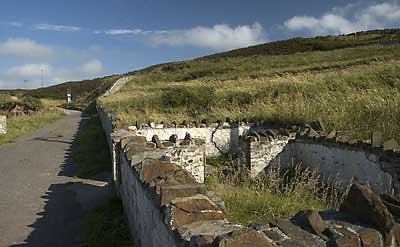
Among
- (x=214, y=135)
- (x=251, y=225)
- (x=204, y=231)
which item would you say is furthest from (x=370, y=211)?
(x=214, y=135)

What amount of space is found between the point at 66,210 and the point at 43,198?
1090mm

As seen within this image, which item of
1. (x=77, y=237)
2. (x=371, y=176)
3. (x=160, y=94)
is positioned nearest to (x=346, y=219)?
(x=77, y=237)

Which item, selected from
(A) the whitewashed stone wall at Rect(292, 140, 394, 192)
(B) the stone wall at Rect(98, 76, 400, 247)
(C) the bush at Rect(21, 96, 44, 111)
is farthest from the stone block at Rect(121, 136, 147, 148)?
(C) the bush at Rect(21, 96, 44, 111)

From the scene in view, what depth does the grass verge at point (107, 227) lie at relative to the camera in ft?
18.7

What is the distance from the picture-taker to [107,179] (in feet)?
31.7

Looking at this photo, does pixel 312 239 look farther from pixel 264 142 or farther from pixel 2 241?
pixel 264 142

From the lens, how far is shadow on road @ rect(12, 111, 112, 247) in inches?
237

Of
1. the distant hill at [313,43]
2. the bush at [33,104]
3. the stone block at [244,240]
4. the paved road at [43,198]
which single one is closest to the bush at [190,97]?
the paved road at [43,198]

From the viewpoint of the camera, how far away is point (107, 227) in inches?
244

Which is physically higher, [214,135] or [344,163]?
[214,135]

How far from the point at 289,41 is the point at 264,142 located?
50469mm

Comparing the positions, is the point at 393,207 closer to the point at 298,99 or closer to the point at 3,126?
the point at 298,99

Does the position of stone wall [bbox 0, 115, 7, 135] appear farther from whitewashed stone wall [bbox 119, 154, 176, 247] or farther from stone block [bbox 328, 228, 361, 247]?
stone block [bbox 328, 228, 361, 247]

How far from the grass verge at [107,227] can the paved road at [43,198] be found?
0.19 meters
